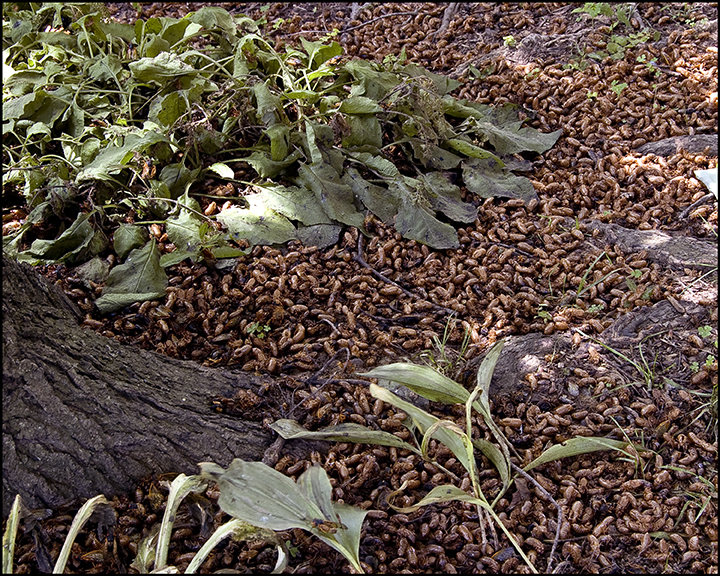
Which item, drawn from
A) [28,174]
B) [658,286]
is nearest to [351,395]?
[658,286]

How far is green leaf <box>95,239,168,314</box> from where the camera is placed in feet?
10.1

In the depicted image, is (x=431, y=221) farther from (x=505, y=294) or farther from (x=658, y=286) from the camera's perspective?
(x=658, y=286)

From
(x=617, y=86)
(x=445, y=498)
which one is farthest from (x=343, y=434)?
(x=617, y=86)

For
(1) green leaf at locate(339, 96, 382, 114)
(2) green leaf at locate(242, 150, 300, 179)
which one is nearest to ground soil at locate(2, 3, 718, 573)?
(2) green leaf at locate(242, 150, 300, 179)

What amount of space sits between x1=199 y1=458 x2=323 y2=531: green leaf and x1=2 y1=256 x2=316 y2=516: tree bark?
37 centimetres

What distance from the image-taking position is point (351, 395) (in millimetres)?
2641

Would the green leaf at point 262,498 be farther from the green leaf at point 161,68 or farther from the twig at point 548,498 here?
the green leaf at point 161,68

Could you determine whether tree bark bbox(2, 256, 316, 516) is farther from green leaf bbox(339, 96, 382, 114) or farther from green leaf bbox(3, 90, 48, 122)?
green leaf bbox(339, 96, 382, 114)

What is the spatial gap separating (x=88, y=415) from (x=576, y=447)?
1.80 meters

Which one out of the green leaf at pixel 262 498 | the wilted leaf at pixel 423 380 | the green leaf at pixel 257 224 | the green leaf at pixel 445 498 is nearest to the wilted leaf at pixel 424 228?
the green leaf at pixel 257 224

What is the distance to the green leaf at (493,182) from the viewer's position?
371 cm

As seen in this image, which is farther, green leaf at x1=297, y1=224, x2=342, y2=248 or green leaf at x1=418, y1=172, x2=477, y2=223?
green leaf at x1=418, y1=172, x2=477, y2=223

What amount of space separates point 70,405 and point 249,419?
68cm

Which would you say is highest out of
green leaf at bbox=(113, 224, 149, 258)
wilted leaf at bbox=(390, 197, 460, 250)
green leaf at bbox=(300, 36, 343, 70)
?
green leaf at bbox=(300, 36, 343, 70)
